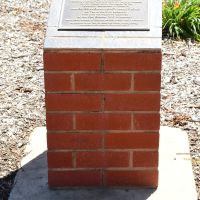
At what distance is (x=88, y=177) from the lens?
381 centimetres

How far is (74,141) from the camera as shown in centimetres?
368

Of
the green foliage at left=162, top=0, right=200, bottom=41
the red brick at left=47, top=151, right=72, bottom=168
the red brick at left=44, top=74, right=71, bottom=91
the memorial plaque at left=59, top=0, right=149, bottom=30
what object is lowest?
the red brick at left=47, top=151, right=72, bottom=168

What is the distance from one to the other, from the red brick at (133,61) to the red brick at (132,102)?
0.17m

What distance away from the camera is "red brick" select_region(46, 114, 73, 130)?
3.60 meters

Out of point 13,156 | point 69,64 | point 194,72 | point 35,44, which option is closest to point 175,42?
point 194,72

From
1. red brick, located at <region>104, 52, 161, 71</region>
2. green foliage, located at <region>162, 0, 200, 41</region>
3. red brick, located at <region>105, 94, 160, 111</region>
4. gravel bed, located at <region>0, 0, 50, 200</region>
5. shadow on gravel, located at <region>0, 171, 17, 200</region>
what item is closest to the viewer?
red brick, located at <region>104, 52, 161, 71</region>

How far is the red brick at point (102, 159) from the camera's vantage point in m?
3.72

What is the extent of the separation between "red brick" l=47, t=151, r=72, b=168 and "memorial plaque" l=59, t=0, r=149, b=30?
2.28ft

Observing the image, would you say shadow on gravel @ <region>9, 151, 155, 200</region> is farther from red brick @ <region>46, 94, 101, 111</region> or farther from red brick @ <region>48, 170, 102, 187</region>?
red brick @ <region>46, 94, 101, 111</region>

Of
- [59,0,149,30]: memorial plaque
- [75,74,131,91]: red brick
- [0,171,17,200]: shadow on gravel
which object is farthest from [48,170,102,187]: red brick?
[59,0,149,30]: memorial plaque

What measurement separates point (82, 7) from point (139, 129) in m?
0.76

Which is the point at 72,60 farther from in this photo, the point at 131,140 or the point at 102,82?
the point at 131,140

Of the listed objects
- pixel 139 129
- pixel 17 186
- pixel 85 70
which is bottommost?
pixel 17 186

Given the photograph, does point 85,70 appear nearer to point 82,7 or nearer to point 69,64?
point 69,64
